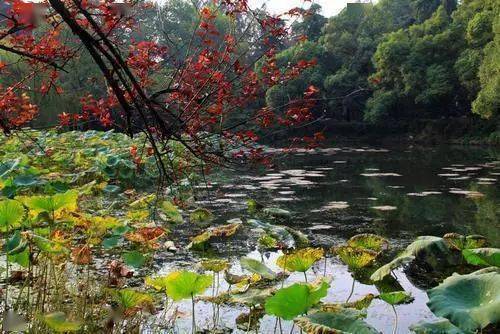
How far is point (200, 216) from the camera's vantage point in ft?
20.3

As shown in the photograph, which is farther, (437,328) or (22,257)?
(22,257)

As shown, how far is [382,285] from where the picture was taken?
388 centimetres

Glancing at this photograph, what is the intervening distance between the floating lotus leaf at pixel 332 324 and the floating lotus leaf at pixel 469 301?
0.34 metres

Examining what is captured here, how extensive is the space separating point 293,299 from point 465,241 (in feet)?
8.73

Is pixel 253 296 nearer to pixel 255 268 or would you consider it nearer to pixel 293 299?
pixel 255 268

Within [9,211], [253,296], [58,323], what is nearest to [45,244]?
[9,211]

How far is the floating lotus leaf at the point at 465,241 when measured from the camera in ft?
13.9

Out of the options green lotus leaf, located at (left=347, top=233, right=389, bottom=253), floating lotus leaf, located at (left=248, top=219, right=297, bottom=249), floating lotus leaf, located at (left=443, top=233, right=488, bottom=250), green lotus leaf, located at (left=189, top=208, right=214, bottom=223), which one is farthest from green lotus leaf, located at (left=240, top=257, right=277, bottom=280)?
green lotus leaf, located at (left=189, top=208, right=214, bottom=223)

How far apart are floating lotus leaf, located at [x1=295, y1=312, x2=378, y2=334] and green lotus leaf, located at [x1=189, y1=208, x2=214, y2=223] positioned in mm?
3971

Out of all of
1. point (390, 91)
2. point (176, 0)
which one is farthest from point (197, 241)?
point (176, 0)

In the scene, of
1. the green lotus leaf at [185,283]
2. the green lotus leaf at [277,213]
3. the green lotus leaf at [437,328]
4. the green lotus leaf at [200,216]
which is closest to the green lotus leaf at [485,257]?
the green lotus leaf at [437,328]

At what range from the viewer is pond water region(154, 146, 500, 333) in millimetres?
3760

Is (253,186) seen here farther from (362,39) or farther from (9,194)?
(362,39)

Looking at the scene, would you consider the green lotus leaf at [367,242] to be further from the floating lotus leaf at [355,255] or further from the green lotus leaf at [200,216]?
the green lotus leaf at [200,216]
